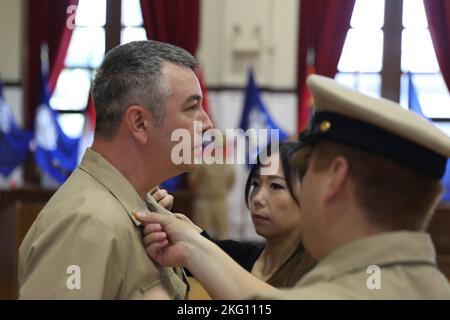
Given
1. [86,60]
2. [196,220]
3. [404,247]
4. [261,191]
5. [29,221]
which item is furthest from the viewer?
[86,60]

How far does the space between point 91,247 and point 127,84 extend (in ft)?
1.67

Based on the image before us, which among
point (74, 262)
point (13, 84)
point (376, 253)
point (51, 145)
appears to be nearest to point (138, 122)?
point (74, 262)

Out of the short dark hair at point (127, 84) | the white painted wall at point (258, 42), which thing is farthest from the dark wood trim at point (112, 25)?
the white painted wall at point (258, 42)

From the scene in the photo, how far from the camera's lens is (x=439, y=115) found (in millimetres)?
11234

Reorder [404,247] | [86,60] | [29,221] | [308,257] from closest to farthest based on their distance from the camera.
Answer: [404,247] → [308,257] → [29,221] → [86,60]

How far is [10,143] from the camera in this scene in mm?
10734

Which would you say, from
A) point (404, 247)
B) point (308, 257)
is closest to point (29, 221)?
point (308, 257)

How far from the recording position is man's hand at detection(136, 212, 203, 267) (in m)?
1.82

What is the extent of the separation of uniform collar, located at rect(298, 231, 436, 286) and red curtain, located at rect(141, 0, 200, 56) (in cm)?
690

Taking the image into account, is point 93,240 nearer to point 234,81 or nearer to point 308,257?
point 308,257

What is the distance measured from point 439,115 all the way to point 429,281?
33.6 ft

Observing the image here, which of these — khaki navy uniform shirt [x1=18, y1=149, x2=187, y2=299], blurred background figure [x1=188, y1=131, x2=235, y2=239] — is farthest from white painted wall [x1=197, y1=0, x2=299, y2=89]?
khaki navy uniform shirt [x1=18, y1=149, x2=187, y2=299]

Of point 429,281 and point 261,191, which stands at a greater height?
point 429,281

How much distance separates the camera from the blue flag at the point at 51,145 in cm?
1034
